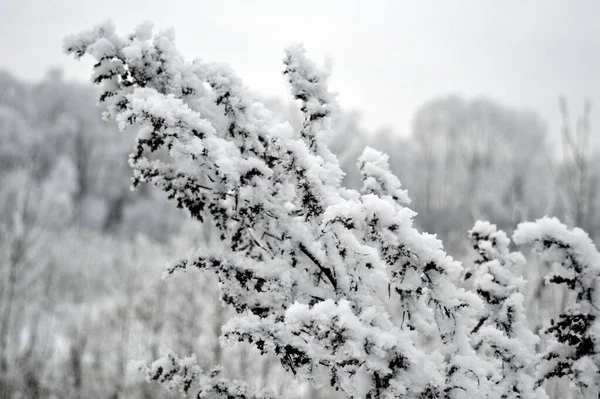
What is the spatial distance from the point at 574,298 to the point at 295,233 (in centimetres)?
111

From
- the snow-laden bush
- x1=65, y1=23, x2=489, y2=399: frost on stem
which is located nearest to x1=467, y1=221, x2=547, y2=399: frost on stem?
the snow-laden bush

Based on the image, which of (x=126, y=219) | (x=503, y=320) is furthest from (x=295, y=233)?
(x=126, y=219)

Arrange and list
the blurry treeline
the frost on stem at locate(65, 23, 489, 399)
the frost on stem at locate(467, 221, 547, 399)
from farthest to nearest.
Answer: the blurry treeline, the frost on stem at locate(467, 221, 547, 399), the frost on stem at locate(65, 23, 489, 399)

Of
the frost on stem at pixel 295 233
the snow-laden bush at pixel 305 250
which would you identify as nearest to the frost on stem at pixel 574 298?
the snow-laden bush at pixel 305 250

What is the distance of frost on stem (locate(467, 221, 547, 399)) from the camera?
1894mm

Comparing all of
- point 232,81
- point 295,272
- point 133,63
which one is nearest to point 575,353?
point 295,272

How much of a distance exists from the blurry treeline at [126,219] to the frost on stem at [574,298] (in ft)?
3.62

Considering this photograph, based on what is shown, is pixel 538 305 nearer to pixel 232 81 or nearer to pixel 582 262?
pixel 582 262

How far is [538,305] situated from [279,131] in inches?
124

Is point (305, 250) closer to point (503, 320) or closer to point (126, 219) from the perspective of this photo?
point (503, 320)

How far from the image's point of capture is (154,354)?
8828 millimetres

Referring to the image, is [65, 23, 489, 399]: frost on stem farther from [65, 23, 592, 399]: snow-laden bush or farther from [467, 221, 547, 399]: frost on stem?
[467, 221, 547, 399]: frost on stem

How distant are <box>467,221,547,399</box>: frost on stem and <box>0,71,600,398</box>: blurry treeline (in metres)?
0.99

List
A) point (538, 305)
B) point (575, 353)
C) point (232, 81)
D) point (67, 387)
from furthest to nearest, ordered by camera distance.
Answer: point (67, 387) < point (538, 305) < point (232, 81) < point (575, 353)
